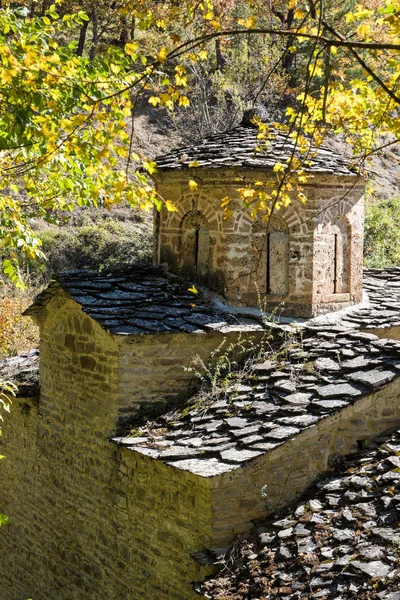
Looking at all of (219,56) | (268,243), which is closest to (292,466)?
(268,243)

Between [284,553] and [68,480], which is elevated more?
[284,553]

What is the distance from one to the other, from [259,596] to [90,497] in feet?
10.2

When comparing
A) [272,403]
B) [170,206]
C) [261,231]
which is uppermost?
[170,206]

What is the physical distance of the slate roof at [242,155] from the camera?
26.9 feet

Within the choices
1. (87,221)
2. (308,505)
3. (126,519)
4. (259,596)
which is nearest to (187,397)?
(126,519)

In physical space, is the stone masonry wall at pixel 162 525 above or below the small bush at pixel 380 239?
below

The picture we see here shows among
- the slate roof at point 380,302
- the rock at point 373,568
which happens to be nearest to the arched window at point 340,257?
the slate roof at point 380,302

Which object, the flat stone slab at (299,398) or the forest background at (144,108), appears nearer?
the forest background at (144,108)

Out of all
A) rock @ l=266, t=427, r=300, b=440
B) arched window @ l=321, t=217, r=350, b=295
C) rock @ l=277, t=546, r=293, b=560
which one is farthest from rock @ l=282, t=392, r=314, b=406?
arched window @ l=321, t=217, r=350, b=295

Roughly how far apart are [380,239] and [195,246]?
10.1 m

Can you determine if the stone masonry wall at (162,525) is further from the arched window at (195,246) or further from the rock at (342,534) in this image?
the arched window at (195,246)

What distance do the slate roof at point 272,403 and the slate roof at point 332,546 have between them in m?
→ 0.61

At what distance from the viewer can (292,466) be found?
21.1ft

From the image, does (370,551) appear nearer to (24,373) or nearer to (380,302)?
(380,302)
